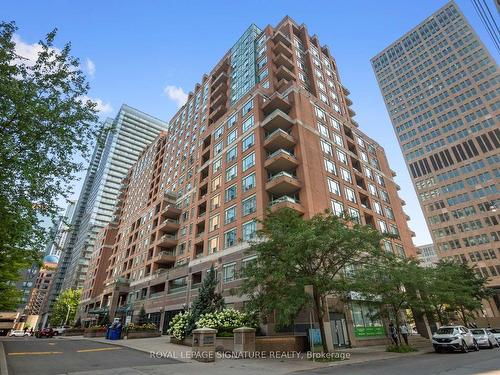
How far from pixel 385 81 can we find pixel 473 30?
90.2ft

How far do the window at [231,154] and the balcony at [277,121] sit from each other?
5.48 meters

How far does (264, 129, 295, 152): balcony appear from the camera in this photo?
1387 inches

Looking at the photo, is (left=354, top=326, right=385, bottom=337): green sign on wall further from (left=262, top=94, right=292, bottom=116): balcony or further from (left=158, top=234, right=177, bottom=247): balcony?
(left=158, top=234, right=177, bottom=247): balcony

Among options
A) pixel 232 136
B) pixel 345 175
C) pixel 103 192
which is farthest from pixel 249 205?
pixel 103 192

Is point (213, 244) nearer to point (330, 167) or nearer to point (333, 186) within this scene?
point (333, 186)

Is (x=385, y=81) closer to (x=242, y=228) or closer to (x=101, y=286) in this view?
(x=242, y=228)

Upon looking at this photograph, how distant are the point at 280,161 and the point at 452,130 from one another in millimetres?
75344

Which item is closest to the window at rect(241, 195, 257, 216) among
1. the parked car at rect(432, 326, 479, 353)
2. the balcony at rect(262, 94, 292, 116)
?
the balcony at rect(262, 94, 292, 116)

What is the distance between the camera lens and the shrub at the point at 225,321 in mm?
21797

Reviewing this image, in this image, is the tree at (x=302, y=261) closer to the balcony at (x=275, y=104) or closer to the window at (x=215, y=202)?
the window at (x=215, y=202)

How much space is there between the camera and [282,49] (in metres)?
48.8

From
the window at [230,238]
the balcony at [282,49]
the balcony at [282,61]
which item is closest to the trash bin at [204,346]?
the window at [230,238]

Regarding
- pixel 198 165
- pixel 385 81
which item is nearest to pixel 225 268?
pixel 198 165

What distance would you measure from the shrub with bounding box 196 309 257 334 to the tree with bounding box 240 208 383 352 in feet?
10.7
